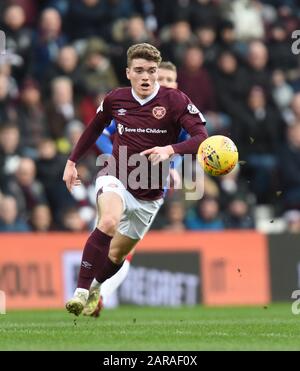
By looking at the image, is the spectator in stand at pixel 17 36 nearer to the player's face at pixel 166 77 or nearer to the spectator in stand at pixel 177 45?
the spectator in stand at pixel 177 45

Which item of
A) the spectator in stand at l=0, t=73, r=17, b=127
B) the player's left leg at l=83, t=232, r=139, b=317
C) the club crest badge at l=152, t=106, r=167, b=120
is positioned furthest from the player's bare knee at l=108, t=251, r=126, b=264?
the spectator in stand at l=0, t=73, r=17, b=127

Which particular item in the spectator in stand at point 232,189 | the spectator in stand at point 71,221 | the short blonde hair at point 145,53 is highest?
the short blonde hair at point 145,53

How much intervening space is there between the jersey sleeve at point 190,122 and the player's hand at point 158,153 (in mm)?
326

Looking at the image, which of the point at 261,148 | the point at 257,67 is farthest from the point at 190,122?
the point at 257,67

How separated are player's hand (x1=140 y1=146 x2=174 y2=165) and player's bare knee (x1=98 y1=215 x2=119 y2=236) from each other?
71 cm

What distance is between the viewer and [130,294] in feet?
52.0

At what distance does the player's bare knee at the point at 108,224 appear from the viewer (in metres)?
10.2

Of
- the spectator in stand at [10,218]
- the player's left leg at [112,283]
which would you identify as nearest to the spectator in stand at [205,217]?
the spectator in stand at [10,218]

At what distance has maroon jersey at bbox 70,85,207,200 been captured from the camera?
10.6 m

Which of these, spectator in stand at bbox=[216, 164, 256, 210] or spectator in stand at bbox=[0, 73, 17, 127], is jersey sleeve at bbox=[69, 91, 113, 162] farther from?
spectator in stand at bbox=[216, 164, 256, 210]
